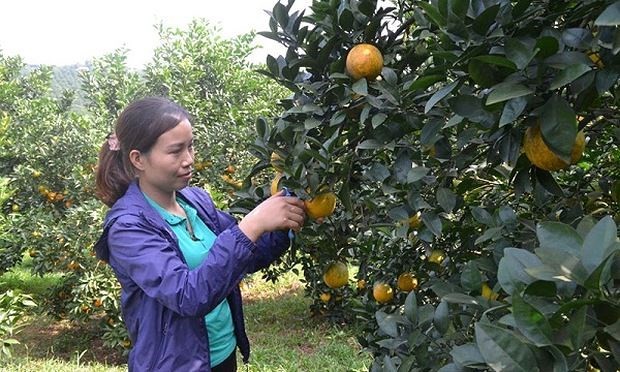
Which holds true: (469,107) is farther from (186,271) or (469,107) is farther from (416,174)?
(186,271)

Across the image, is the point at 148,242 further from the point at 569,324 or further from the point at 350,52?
the point at 569,324

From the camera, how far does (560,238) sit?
71 cm

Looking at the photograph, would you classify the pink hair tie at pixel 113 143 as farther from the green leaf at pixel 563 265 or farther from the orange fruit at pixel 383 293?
the green leaf at pixel 563 265

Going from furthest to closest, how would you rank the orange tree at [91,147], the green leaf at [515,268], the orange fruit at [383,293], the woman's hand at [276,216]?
the orange tree at [91,147]
the orange fruit at [383,293]
the woman's hand at [276,216]
the green leaf at [515,268]

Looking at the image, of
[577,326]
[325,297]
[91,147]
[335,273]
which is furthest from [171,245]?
[91,147]

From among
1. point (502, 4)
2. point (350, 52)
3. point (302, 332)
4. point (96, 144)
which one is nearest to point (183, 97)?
point (96, 144)

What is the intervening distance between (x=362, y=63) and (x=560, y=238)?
0.55 meters

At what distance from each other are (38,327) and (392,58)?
20.4 feet

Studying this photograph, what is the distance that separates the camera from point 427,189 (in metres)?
1.33

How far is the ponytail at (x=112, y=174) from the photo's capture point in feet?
5.65

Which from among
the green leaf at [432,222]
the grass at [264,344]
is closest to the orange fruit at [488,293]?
the green leaf at [432,222]

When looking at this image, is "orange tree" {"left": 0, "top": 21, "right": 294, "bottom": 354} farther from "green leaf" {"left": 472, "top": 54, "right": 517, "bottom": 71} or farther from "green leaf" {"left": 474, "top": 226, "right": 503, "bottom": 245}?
"green leaf" {"left": 472, "top": 54, "right": 517, "bottom": 71}

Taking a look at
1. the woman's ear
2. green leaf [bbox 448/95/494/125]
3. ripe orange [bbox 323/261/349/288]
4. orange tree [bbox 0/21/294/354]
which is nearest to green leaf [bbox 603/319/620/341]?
green leaf [bbox 448/95/494/125]

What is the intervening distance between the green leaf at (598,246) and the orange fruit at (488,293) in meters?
0.35
